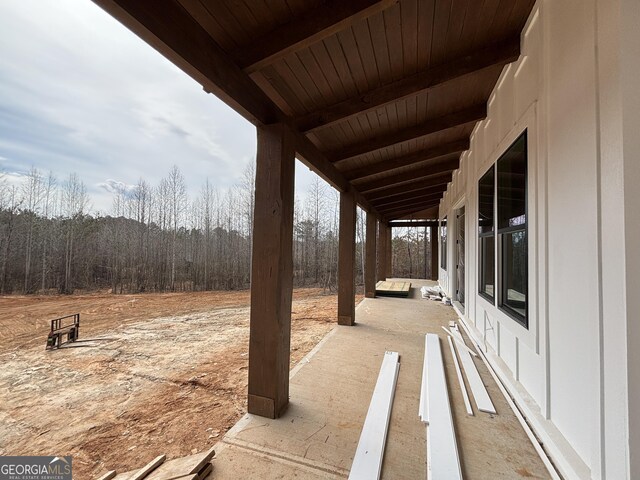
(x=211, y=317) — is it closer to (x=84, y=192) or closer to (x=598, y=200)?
(x=598, y=200)

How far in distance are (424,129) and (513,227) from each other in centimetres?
173

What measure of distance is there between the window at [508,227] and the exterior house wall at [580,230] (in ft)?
0.62

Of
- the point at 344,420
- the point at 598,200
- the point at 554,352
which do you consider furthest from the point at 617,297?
the point at 344,420

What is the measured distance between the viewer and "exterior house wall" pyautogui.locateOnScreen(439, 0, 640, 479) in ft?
3.61

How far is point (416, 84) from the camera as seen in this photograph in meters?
2.42

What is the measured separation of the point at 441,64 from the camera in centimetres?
236

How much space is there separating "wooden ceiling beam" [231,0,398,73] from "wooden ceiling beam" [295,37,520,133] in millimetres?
922

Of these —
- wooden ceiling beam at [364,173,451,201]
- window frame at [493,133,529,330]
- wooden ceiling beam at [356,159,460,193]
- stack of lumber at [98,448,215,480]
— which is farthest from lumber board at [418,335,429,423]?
wooden ceiling beam at [364,173,451,201]

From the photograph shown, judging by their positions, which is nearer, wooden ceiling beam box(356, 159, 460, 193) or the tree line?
wooden ceiling beam box(356, 159, 460, 193)

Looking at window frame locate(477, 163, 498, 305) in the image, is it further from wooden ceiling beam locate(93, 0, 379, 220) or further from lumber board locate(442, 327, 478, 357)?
wooden ceiling beam locate(93, 0, 379, 220)

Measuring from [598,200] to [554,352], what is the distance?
1.14m

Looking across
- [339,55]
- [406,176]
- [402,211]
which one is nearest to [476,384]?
[339,55]

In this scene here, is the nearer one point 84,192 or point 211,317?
point 211,317

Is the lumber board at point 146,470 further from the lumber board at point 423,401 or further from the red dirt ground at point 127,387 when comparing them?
the lumber board at point 423,401
